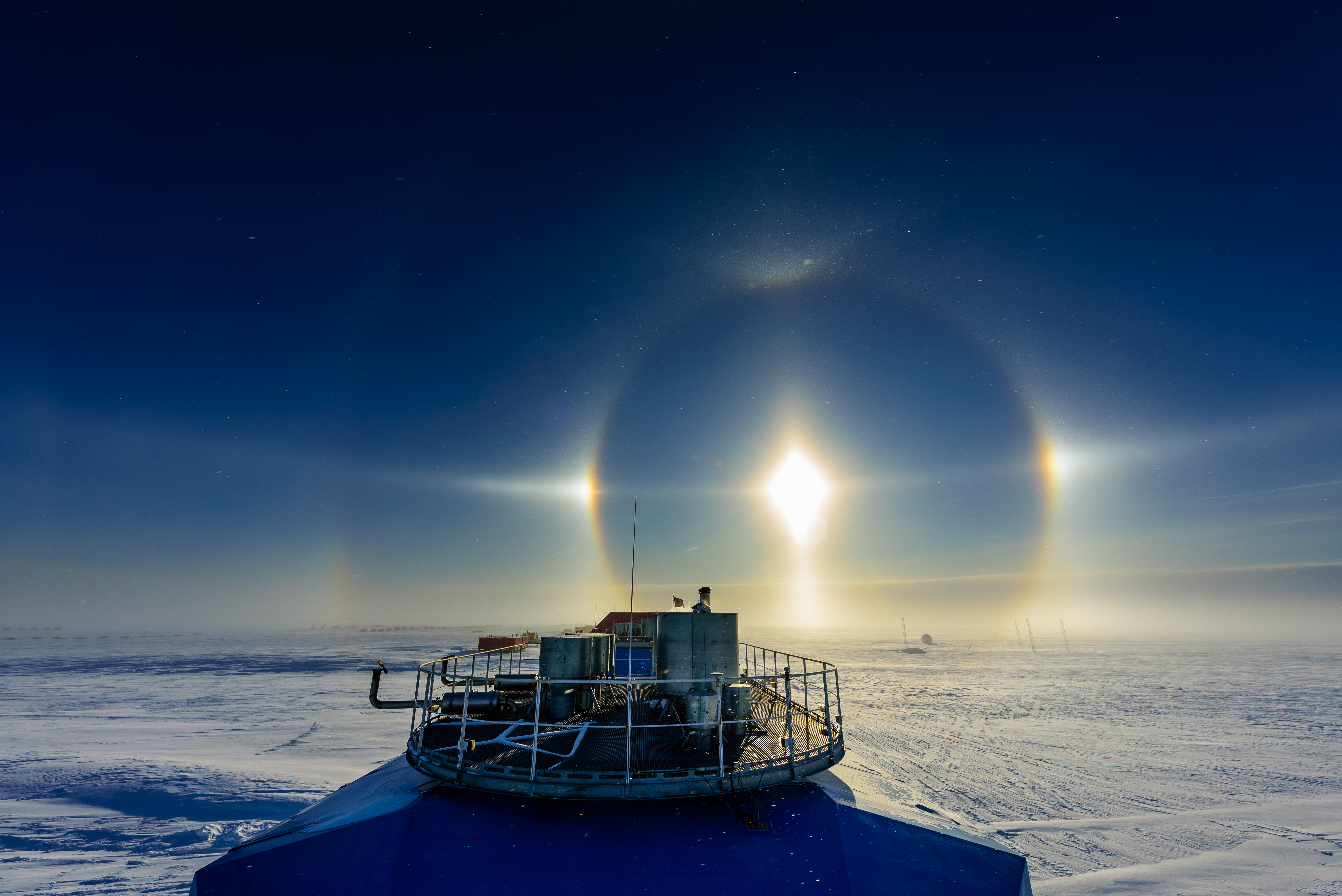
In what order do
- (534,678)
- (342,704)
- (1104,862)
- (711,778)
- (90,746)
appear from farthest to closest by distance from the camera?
(342,704) → (90,746) → (1104,862) → (534,678) → (711,778)

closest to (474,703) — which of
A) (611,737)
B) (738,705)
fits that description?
(611,737)

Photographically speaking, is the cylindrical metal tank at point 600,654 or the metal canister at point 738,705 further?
the cylindrical metal tank at point 600,654

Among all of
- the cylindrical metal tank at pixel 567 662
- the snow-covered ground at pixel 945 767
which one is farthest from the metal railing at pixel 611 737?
the snow-covered ground at pixel 945 767

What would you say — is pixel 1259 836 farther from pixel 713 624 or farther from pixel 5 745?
pixel 5 745

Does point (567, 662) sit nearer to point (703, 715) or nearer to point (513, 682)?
point (513, 682)

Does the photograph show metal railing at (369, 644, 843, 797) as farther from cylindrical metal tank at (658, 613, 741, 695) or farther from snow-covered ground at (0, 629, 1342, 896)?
snow-covered ground at (0, 629, 1342, 896)

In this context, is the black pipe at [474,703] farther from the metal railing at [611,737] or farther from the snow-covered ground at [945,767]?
the snow-covered ground at [945,767]

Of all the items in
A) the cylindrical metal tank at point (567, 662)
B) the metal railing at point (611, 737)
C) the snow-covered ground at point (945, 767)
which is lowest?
the snow-covered ground at point (945, 767)

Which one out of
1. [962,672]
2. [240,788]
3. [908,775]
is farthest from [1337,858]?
[962,672]
